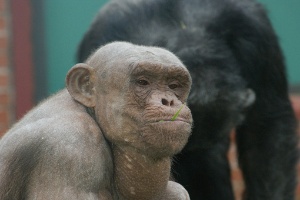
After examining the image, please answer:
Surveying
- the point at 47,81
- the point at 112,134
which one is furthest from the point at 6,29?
the point at 112,134

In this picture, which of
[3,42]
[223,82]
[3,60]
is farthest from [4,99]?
[223,82]

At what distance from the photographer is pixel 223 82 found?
5691mm

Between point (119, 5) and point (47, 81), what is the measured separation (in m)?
1.40

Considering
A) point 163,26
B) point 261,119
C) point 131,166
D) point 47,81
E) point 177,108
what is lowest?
point 47,81

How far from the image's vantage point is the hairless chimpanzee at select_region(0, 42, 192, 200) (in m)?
3.57

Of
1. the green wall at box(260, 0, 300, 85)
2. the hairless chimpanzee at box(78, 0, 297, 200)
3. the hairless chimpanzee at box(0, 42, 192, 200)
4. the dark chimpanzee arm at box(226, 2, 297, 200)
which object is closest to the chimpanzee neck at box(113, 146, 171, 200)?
the hairless chimpanzee at box(0, 42, 192, 200)

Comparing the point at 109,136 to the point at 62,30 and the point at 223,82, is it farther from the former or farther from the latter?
the point at 62,30

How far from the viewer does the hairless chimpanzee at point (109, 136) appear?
3.57m

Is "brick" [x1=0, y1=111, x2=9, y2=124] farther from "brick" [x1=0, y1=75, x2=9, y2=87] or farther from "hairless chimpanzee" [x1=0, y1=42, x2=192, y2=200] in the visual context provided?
"hairless chimpanzee" [x1=0, y1=42, x2=192, y2=200]

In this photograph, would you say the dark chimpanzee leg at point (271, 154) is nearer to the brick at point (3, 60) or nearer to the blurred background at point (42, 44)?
the blurred background at point (42, 44)

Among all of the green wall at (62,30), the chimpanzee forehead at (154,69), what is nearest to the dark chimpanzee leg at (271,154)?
the green wall at (62,30)

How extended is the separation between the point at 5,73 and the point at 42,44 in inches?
15.4

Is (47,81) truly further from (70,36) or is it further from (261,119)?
(261,119)

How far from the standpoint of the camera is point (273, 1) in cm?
730
